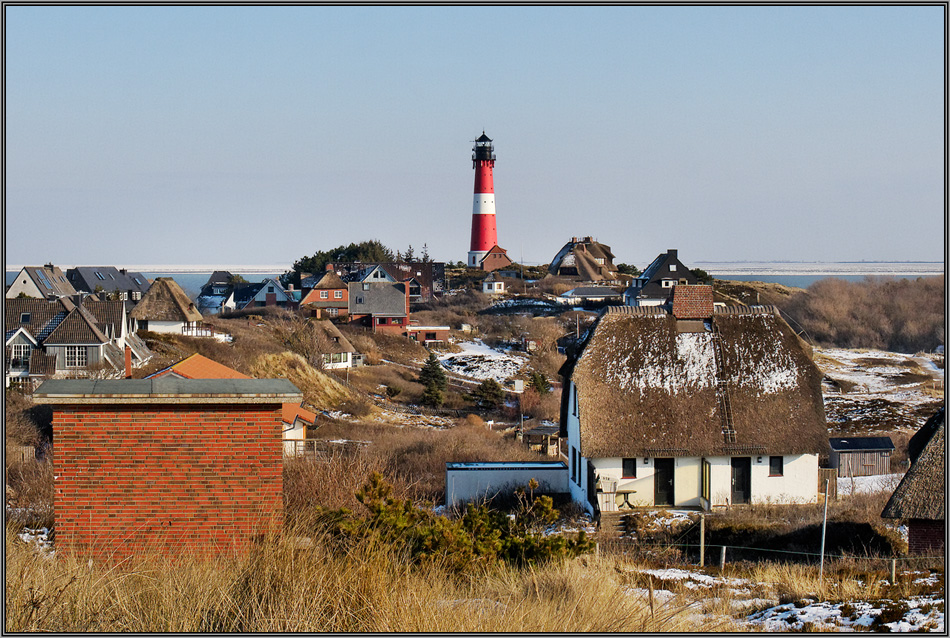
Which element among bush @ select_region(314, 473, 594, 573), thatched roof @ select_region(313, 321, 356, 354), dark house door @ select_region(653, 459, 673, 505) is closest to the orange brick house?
thatched roof @ select_region(313, 321, 356, 354)

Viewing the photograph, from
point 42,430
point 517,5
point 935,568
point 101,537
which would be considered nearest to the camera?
point 517,5

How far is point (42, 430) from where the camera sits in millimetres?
27500

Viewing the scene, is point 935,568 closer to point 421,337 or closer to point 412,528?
point 412,528

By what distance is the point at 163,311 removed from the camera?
5231cm

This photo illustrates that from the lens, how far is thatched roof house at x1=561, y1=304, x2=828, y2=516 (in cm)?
2147

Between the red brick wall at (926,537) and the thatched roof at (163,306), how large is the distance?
4439cm

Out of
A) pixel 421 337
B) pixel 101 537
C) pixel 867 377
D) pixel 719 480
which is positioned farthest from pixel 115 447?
pixel 421 337

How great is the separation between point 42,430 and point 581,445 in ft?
55.3

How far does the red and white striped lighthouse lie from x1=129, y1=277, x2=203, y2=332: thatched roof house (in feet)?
144

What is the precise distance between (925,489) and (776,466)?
7559mm

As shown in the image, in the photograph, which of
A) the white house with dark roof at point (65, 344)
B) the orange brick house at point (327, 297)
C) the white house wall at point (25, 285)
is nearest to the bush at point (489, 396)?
the white house with dark roof at point (65, 344)

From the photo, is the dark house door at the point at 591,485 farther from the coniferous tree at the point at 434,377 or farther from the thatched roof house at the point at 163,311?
the thatched roof house at the point at 163,311

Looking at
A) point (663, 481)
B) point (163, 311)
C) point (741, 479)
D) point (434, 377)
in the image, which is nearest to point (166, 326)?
point (163, 311)

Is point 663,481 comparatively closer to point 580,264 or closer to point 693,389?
point 693,389
